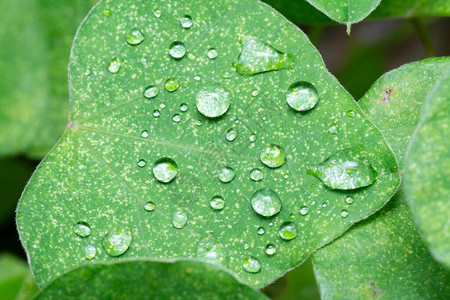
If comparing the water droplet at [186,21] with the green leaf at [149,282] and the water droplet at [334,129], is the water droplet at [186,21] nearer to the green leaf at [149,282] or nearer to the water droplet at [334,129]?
the water droplet at [334,129]

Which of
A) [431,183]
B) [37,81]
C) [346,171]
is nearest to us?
[431,183]

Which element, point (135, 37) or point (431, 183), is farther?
point (135, 37)

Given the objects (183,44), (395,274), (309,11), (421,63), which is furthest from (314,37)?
(395,274)

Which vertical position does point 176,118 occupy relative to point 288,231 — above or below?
above

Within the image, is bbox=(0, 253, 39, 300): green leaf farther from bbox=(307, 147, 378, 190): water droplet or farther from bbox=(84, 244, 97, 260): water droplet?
bbox=(307, 147, 378, 190): water droplet

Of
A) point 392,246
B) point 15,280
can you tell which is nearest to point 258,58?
point 392,246

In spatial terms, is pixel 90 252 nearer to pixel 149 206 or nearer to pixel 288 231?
pixel 149 206
